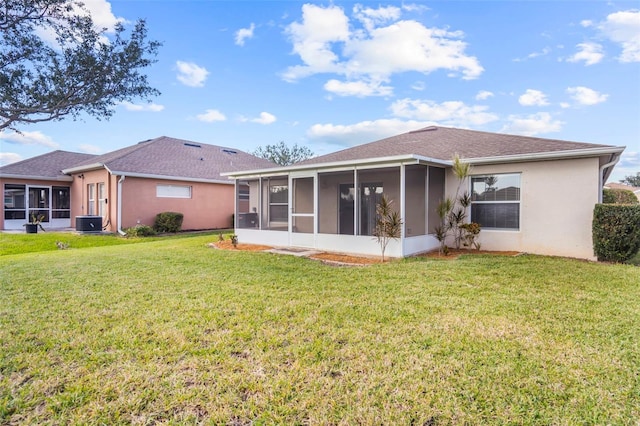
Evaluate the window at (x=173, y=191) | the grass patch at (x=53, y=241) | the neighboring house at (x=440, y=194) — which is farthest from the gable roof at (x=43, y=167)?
the neighboring house at (x=440, y=194)

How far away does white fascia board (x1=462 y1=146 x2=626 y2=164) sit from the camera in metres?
7.73

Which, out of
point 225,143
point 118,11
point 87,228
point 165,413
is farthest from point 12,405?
point 225,143

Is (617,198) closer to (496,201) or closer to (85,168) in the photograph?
(496,201)

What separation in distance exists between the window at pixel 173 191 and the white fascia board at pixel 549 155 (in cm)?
1343

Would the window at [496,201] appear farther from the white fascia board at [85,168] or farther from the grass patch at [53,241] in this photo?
the white fascia board at [85,168]

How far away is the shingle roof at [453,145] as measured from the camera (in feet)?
29.7

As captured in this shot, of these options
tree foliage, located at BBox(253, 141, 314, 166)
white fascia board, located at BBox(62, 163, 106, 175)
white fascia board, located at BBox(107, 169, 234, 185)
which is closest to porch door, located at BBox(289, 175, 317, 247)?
white fascia board, located at BBox(107, 169, 234, 185)

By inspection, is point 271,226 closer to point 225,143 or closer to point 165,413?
point 165,413

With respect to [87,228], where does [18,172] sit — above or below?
above

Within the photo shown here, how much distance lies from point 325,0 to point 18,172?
17.2m

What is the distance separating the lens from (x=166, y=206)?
54.4 ft

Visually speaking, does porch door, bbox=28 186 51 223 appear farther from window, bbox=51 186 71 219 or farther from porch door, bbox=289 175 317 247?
porch door, bbox=289 175 317 247

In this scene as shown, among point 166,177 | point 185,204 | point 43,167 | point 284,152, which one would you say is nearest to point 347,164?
point 166,177

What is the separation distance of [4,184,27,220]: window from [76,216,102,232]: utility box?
5.59m
